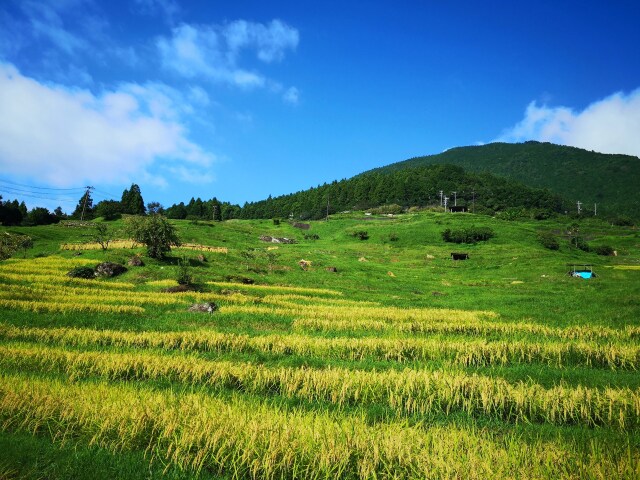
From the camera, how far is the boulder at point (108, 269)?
3816 cm

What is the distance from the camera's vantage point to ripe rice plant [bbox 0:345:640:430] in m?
9.91

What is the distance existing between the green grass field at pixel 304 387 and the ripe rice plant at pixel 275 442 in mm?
43

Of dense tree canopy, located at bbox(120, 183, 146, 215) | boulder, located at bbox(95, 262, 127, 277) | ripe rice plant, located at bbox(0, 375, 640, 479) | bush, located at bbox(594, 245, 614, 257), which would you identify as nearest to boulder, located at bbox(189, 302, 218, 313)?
ripe rice plant, located at bbox(0, 375, 640, 479)

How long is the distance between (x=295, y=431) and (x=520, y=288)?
48.4m

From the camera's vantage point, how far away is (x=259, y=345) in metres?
16.7

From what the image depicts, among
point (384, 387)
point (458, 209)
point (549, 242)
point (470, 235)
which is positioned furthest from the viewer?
point (458, 209)

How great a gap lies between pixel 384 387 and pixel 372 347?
5.83 m

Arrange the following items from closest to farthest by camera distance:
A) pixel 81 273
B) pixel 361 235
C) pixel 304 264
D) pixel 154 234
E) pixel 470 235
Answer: pixel 81 273
pixel 154 234
pixel 304 264
pixel 470 235
pixel 361 235

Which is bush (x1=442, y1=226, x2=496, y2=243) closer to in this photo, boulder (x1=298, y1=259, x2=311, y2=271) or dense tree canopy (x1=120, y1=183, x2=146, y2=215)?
boulder (x1=298, y1=259, x2=311, y2=271)

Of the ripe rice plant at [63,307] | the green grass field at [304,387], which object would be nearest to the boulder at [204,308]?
the green grass field at [304,387]

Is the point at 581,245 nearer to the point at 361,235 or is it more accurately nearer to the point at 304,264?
the point at 361,235

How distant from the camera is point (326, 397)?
11.1 meters

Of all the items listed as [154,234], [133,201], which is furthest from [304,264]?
[133,201]

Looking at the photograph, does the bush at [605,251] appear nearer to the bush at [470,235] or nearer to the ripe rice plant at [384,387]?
the bush at [470,235]
